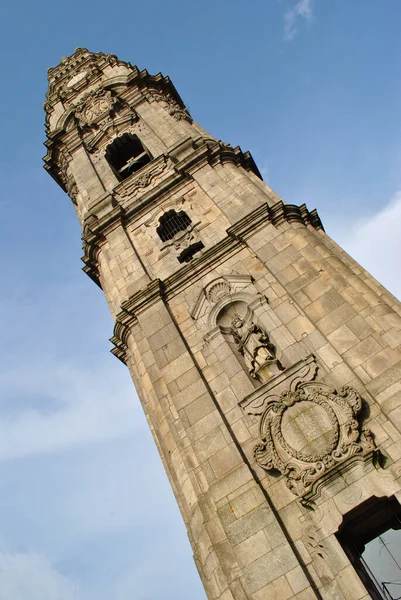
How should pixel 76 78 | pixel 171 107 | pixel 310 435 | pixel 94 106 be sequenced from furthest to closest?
pixel 76 78
pixel 94 106
pixel 171 107
pixel 310 435

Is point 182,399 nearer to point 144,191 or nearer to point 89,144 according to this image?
point 144,191

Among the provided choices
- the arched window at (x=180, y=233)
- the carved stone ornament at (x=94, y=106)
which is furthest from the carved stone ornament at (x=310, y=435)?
the carved stone ornament at (x=94, y=106)

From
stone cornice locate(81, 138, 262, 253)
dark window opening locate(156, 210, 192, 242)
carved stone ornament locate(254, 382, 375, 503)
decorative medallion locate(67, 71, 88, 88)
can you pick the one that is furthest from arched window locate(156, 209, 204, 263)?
decorative medallion locate(67, 71, 88, 88)

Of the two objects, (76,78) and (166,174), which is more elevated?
(76,78)

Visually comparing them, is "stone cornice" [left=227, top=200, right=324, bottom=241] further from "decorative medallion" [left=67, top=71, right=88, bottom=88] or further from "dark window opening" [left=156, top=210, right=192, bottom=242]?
"decorative medallion" [left=67, top=71, right=88, bottom=88]

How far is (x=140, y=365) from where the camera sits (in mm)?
17016

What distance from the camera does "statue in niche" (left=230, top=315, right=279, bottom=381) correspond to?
1359cm

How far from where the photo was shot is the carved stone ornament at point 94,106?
29.4m

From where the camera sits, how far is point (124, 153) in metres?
27.6

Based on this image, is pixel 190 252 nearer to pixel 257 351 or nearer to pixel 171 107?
pixel 257 351

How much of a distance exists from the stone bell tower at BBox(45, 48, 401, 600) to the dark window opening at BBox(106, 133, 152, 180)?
3823 mm

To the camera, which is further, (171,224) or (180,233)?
(171,224)

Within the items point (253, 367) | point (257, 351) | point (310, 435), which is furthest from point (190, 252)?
point (310, 435)

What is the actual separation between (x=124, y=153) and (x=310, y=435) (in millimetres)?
19686
